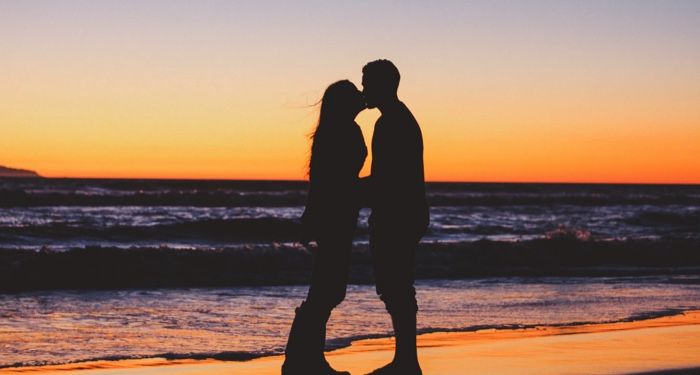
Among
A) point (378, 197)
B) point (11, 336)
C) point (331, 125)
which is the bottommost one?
point (11, 336)

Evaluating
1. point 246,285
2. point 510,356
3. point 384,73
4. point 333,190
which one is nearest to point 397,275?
point 333,190

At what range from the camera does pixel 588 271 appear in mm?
19594

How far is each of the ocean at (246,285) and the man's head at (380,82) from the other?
2958 millimetres

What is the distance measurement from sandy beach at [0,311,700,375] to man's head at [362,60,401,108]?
84.1 inches

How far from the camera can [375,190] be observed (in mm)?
5750

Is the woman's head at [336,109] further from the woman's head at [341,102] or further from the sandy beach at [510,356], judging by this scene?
the sandy beach at [510,356]

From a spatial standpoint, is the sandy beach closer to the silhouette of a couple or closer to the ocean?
the ocean

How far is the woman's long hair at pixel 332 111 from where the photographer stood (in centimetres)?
578

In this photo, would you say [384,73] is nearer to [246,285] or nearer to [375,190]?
[375,190]

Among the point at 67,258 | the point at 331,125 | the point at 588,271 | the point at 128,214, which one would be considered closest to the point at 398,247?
the point at 331,125

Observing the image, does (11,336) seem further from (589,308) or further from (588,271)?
(588,271)

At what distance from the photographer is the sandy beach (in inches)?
277

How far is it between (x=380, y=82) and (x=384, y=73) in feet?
0.19

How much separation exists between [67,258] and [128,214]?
20873 millimetres
